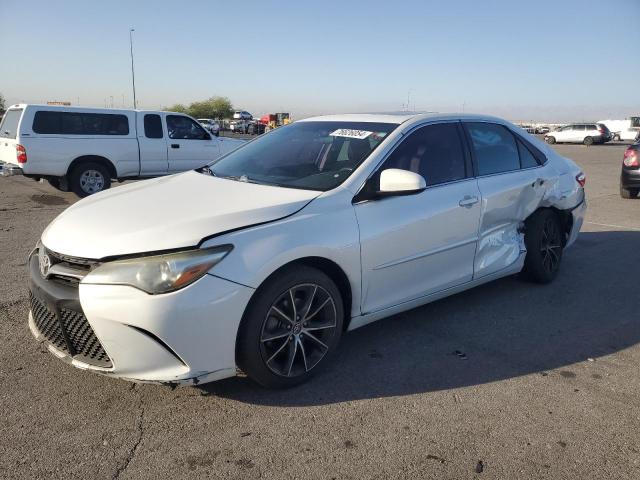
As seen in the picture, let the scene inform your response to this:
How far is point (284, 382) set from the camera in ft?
10.4

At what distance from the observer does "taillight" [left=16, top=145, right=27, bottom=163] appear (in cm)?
1027

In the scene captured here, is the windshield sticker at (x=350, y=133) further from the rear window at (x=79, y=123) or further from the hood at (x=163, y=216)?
the rear window at (x=79, y=123)

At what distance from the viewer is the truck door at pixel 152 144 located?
463 inches

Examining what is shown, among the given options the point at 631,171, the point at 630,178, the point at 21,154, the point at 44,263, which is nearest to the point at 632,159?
the point at 631,171

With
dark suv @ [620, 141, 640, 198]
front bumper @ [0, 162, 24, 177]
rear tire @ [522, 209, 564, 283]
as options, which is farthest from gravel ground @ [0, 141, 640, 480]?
dark suv @ [620, 141, 640, 198]

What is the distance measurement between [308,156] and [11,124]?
932cm

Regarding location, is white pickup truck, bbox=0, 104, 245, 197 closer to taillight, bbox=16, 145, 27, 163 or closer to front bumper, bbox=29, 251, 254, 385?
taillight, bbox=16, 145, 27, 163

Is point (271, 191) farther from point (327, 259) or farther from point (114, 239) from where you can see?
point (114, 239)

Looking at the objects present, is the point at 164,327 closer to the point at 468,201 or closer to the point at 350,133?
the point at 350,133

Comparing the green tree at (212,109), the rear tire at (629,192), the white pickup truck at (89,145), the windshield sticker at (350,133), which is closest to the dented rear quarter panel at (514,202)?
the windshield sticker at (350,133)

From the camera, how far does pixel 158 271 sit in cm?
270

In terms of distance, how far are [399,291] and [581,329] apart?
1617 mm

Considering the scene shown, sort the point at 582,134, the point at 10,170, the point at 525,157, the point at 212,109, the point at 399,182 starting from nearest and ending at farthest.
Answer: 1. the point at 399,182
2. the point at 525,157
3. the point at 10,170
4. the point at 582,134
5. the point at 212,109

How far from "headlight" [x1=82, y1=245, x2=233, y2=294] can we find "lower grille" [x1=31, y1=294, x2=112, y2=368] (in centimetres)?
23
